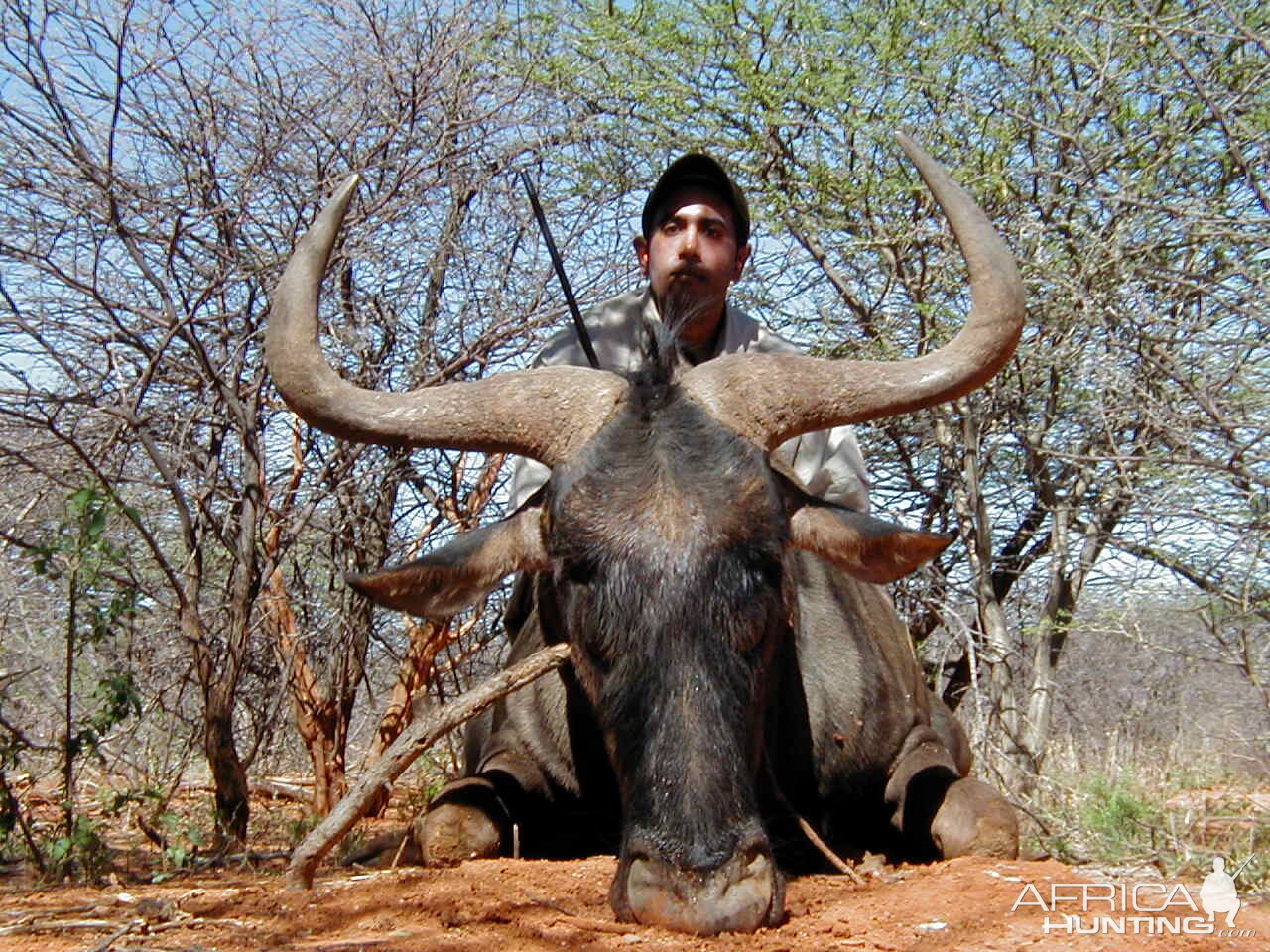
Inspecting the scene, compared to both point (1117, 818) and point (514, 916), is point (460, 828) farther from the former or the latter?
point (1117, 818)

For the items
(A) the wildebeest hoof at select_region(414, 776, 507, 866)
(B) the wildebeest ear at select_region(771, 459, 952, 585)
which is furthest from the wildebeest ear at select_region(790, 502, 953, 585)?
(A) the wildebeest hoof at select_region(414, 776, 507, 866)

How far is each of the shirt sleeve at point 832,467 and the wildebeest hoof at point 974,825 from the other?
1299mm

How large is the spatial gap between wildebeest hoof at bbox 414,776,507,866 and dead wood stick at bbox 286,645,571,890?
49cm

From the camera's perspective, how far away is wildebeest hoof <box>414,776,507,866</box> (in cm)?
415

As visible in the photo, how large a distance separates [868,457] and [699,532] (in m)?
4.58

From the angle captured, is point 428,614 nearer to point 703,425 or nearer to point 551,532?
point 551,532

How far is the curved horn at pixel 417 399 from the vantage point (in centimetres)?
→ 372

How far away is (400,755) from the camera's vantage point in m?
3.60

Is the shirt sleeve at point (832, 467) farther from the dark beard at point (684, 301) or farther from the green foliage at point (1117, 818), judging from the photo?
the green foliage at point (1117, 818)

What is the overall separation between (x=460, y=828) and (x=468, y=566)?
2.91 feet

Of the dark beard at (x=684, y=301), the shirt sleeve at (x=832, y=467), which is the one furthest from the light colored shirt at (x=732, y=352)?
the dark beard at (x=684, y=301)

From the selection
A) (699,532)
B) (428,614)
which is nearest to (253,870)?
(428,614)

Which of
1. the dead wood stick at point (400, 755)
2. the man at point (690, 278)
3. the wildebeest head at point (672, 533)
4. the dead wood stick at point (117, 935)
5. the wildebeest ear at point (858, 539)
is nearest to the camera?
the dead wood stick at point (117, 935)

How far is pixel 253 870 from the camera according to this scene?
14.2 ft
